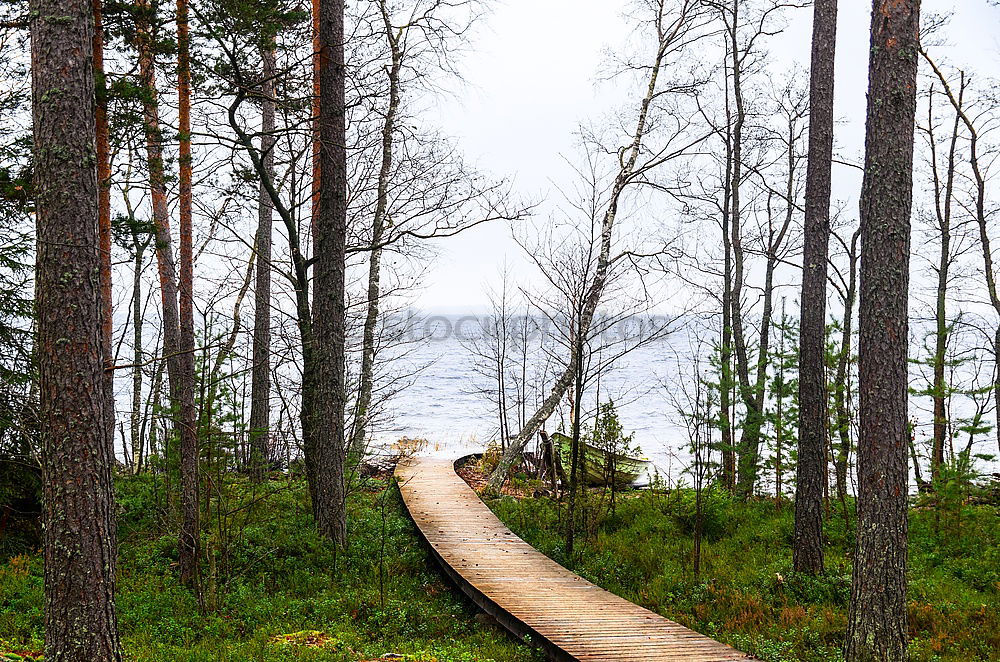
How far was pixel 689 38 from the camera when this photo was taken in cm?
1470

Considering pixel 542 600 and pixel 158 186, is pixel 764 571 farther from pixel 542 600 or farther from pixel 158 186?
pixel 158 186

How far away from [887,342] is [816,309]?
304cm

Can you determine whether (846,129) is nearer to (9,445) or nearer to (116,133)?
(116,133)

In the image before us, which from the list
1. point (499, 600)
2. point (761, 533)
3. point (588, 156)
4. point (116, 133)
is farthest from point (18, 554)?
point (588, 156)

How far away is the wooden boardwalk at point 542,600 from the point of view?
250 inches

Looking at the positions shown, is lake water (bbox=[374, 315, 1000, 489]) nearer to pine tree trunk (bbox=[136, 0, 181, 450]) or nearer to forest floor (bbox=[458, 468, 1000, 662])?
forest floor (bbox=[458, 468, 1000, 662])

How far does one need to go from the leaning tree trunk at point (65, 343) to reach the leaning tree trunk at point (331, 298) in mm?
5219

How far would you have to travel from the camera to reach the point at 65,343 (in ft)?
15.3

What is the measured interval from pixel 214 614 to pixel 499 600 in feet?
9.59

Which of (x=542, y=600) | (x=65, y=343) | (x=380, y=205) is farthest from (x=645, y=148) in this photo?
(x=65, y=343)

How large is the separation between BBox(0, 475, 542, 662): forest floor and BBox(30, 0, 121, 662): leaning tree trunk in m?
0.99

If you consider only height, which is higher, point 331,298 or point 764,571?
point 331,298

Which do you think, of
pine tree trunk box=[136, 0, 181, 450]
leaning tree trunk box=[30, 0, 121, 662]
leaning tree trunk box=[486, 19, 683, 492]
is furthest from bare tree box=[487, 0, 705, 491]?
leaning tree trunk box=[30, 0, 121, 662]

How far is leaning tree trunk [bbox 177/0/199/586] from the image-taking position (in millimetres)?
8039
